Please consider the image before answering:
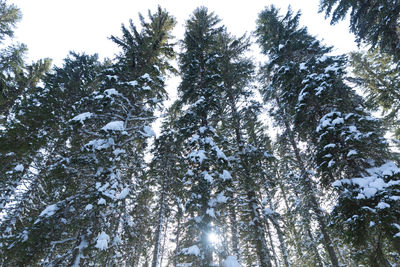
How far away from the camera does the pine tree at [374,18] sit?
7758 millimetres

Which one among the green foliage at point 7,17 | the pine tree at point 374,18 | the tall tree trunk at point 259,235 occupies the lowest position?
the tall tree trunk at point 259,235

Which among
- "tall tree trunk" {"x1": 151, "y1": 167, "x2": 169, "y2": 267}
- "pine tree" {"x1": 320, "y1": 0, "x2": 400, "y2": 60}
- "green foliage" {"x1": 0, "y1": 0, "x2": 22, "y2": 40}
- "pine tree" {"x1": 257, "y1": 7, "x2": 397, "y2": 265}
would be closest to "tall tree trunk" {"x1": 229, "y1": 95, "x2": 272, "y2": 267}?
"pine tree" {"x1": 257, "y1": 7, "x2": 397, "y2": 265}

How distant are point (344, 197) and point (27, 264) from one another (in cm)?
1305

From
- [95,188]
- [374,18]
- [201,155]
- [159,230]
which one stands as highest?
[374,18]

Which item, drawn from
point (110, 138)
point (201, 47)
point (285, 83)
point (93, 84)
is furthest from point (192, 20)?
point (110, 138)

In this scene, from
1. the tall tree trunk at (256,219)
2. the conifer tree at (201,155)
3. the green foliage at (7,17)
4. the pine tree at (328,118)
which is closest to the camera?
the pine tree at (328,118)

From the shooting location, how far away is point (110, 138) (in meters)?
7.22

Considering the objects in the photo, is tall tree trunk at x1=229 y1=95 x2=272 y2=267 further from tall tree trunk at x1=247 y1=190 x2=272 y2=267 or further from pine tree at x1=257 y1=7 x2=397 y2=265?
pine tree at x1=257 y1=7 x2=397 y2=265

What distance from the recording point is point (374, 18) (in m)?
8.45

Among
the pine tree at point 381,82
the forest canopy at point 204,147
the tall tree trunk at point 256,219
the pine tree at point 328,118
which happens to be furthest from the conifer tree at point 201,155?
the pine tree at point 381,82

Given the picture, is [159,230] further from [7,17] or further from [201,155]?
→ [7,17]

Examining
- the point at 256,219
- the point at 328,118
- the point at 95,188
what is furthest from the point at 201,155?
the point at 328,118

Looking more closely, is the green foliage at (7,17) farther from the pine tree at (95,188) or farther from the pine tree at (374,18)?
the pine tree at (374,18)

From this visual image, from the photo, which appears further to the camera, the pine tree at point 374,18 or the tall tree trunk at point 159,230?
the tall tree trunk at point 159,230
